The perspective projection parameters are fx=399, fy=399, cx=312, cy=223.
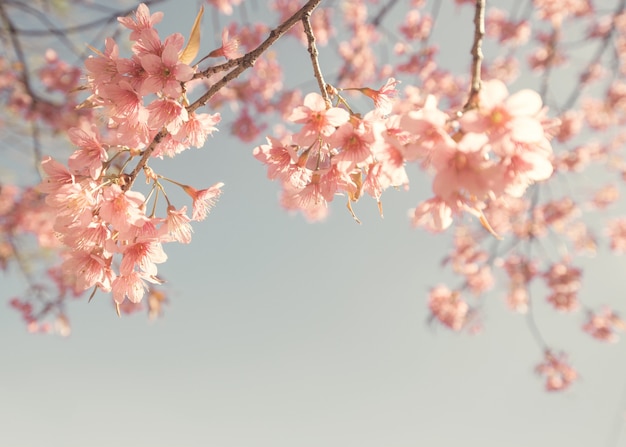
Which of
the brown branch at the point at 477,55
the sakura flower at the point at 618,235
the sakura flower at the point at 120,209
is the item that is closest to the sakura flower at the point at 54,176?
the sakura flower at the point at 120,209

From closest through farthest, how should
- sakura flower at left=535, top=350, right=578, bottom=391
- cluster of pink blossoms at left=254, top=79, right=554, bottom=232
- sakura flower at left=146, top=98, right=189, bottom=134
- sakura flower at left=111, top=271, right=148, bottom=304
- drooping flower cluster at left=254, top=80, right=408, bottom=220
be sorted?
cluster of pink blossoms at left=254, top=79, right=554, bottom=232 → drooping flower cluster at left=254, top=80, right=408, bottom=220 → sakura flower at left=146, top=98, right=189, bottom=134 → sakura flower at left=111, top=271, right=148, bottom=304 → sakura flower at left=535, top=350, right=578, bottom=391

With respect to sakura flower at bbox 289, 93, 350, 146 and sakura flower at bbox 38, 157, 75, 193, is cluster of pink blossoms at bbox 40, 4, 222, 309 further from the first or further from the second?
sakura flower at bbox 289, 93, 350, 146

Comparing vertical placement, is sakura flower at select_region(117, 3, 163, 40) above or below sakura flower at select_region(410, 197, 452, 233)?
above

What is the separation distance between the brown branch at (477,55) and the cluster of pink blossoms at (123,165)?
2.51 feet

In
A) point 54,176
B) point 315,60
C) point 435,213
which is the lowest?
point 435,213

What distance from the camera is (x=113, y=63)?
1.25 m

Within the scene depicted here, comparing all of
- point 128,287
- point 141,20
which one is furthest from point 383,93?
point 128,287

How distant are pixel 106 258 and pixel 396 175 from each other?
0.95 metres

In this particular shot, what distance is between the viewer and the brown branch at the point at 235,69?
3.77ft

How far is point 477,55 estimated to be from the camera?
3.44ft

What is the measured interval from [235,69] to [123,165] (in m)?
Answer: 0.47

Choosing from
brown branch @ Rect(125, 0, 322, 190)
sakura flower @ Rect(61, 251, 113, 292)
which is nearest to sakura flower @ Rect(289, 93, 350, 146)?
brown branch @ Rect(125, 0, 322, 190)

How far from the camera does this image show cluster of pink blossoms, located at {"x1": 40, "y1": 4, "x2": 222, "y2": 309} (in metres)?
1.18

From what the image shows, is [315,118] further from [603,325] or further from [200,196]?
[603,325]
